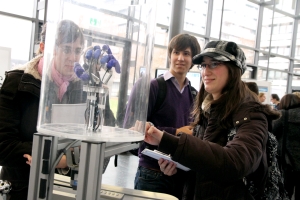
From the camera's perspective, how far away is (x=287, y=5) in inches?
404

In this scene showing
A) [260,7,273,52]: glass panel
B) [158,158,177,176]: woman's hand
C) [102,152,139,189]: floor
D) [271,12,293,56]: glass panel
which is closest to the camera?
[158,158,177,176]: woman's hand

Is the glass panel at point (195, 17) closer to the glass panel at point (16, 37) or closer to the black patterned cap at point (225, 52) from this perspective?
the glass panel at point (16, 37)

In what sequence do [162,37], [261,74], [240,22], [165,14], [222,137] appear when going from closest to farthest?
[222,137] < [165,14] < [162,37] < [240,22] < [261,74]

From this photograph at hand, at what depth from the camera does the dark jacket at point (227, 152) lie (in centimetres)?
119

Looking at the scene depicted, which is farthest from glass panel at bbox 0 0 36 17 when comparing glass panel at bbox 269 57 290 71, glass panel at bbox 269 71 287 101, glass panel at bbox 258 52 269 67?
glass panel at bbox 269 71 287 101

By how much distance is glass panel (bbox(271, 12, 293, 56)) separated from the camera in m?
10.1

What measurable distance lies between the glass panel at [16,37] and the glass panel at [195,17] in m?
4.06

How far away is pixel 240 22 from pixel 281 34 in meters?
2.17

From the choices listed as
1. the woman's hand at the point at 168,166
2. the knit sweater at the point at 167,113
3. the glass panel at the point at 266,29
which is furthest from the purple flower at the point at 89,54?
the glass panel at the point at 266,29

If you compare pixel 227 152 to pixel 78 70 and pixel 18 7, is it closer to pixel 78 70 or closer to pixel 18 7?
pixel 78 70

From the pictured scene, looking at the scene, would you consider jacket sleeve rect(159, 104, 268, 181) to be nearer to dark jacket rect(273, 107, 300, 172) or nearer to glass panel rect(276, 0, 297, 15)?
dark jacket rect(273, 107, 300, 172)

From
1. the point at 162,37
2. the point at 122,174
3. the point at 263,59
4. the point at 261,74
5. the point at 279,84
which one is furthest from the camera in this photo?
the point at 279,84

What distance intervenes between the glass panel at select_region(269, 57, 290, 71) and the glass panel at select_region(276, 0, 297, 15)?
1.71 meters

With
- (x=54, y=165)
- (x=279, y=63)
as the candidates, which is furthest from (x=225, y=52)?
(x=279, y=63)
